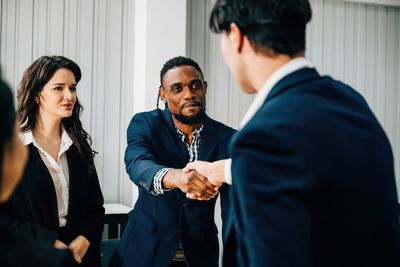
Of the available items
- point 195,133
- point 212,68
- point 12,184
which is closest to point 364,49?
point 212,68

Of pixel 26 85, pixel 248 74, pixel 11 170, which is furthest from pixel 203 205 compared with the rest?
pixel 11 170

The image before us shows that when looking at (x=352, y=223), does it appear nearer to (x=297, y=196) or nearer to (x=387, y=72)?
(x=297, y=196)

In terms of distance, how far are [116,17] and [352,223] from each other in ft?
11.7

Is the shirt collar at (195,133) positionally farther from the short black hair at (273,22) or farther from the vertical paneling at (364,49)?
the vertical paneling at (364,49)

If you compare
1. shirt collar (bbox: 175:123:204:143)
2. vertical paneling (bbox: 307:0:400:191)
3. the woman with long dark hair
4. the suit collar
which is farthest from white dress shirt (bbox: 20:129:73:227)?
vertical paneling (bbox: 307:0:400:191)

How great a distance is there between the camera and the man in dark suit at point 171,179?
232 centimetres

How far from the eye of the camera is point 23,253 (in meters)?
0.75

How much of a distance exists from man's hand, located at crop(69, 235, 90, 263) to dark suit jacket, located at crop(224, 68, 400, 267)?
5.29 ft

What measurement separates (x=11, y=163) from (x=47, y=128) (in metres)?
2.05

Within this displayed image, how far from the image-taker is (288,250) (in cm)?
101

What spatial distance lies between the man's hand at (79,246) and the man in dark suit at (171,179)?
20cm

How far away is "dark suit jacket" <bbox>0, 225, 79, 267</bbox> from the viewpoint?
0.74 meters

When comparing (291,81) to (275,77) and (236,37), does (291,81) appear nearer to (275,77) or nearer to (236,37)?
(275,77)

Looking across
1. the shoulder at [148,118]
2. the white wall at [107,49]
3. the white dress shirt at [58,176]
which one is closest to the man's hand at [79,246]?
the white dress shirt at [58,176]
